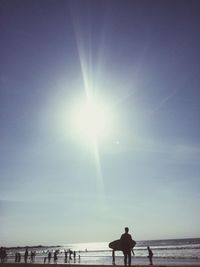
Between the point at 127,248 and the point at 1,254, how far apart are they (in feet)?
110

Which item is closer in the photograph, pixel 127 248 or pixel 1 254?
pixel 127 248

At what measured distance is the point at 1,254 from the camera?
139 ft

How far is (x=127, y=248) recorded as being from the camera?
14750mm
